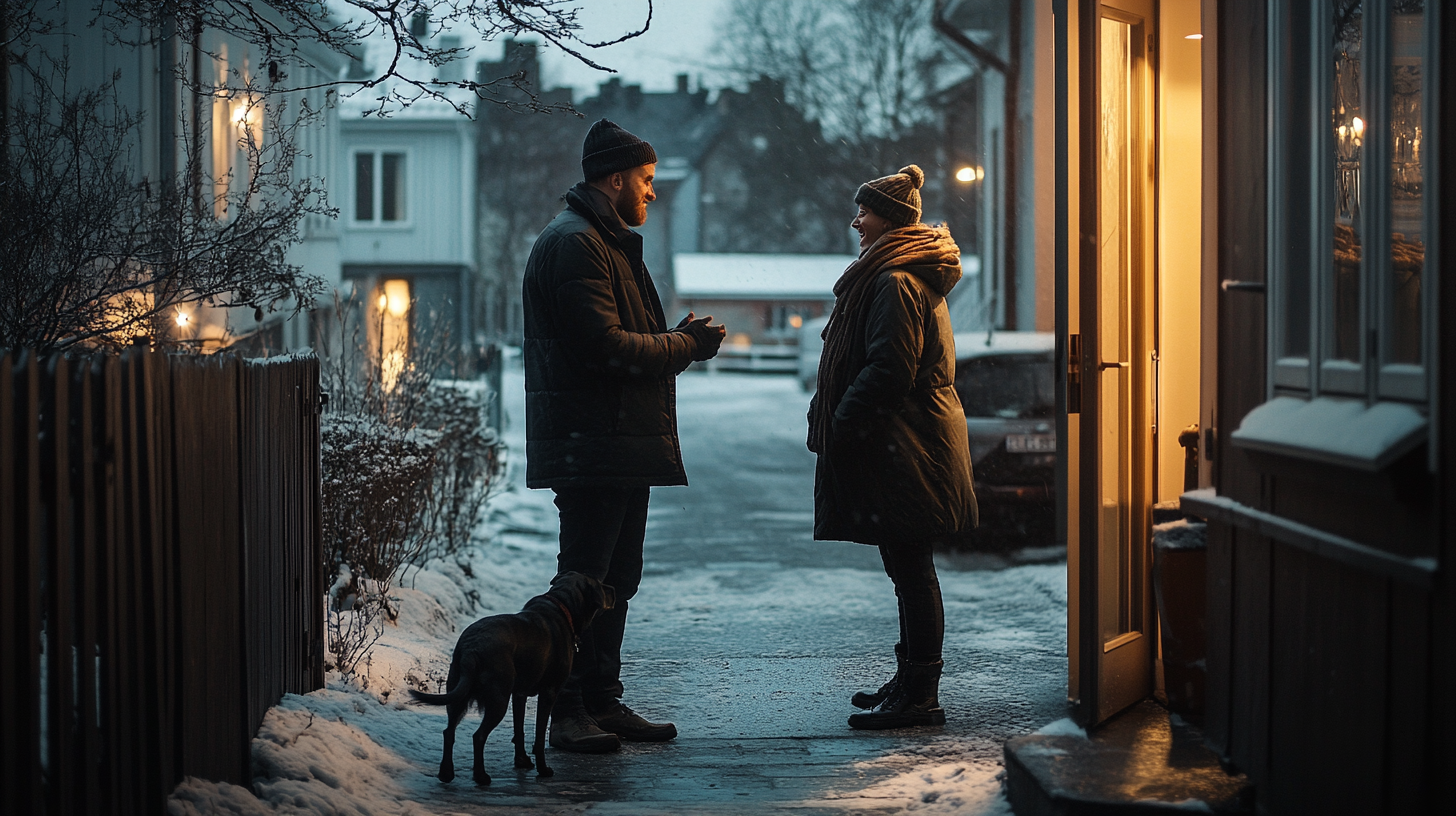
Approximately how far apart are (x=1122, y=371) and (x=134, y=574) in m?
3.28

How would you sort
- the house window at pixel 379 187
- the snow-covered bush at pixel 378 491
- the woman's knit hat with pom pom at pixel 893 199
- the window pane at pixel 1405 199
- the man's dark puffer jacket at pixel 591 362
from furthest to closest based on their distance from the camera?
the house window at pixel 379 187 → the snow-covered bush at pixel 378 491 → the woman's knit hat with pom pom at pixel 893 199 → the man's dark puffer jacket at pixel 591 362 → the window pane at pixel 1405 199

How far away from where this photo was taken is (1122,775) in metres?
3.53

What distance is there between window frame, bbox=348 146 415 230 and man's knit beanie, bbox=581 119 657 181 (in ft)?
81.7

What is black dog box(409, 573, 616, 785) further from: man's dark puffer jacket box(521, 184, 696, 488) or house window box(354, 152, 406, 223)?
house window box(354, 152, 406, 223)

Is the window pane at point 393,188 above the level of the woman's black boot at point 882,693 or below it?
above

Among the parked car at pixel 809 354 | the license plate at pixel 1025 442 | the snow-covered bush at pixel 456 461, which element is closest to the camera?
the snow-covered bush at pixel 456 461

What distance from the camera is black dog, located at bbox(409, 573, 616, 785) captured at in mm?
3949

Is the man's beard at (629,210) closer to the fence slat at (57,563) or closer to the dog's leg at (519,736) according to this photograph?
the dog's leg at (519,736)

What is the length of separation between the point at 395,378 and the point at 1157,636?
5121 millimetres

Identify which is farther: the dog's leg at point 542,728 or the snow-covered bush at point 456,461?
the snow-covered bush at point 456,461

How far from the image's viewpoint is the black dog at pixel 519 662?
3949 mm

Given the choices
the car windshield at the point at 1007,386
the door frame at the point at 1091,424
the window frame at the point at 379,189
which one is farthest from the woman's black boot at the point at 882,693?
the window frame at the point at 379,189

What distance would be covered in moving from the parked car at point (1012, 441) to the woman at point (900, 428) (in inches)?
172

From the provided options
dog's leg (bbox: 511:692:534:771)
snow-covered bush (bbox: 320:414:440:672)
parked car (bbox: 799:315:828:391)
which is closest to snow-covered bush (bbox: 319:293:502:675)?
snow-covered bush (bbox: 320:414:440:672)
